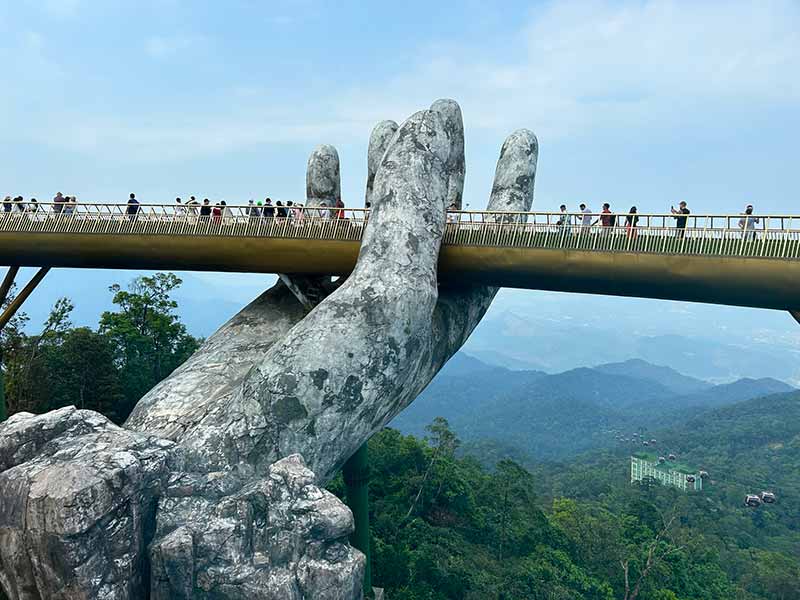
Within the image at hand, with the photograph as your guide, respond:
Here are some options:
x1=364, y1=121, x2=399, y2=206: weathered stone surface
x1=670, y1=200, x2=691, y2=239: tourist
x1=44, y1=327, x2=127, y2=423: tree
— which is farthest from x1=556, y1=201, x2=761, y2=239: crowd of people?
x1=44, y1=327, x2=127, y2=423: tree

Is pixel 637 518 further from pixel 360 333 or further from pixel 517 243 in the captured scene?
pixel 360 333

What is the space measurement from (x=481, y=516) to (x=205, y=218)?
30.6 meters

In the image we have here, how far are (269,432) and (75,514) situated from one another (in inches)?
191

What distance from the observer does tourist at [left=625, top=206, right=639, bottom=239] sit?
50.4 feet

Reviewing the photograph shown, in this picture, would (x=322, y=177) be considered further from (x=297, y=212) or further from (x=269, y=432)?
(x=269, y=432)

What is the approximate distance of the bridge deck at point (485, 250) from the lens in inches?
559

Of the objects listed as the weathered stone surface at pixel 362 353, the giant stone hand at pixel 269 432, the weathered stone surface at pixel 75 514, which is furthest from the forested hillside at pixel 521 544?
the weathered stone surface at pixel 75 514

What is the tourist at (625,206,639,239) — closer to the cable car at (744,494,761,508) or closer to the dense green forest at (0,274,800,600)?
the dense green forest at (0,274,800,600)

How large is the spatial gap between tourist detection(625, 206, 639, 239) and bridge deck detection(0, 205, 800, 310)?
36 mm

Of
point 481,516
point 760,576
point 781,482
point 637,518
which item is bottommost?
point 781,482

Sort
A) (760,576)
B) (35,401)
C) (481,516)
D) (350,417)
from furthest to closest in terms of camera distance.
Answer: (760,576) < (481,516) < (35,401) < (350,417)

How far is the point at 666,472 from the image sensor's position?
325 ft

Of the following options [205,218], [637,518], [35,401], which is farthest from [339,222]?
[637,518]

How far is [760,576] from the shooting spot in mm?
46812
